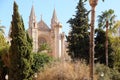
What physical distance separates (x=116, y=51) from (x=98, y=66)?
403 inches

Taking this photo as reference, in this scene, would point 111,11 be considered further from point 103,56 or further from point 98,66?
point 98,66

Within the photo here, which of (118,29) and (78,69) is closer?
(78,69)

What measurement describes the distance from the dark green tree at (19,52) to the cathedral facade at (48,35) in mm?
43685

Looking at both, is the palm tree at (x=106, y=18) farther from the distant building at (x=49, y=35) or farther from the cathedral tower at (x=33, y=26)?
the cathedral tower at (x=33, y=26)

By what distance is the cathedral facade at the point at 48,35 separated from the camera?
254 ft

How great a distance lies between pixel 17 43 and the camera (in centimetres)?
2816

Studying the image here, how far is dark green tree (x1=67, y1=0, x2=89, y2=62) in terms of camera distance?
40.6m

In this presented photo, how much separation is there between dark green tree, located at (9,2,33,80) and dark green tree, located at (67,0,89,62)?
12.6 m

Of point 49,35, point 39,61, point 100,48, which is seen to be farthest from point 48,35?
point 39,61

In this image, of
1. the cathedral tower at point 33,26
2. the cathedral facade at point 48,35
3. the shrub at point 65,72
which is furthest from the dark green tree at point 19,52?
the cathedral tower at point 33,26

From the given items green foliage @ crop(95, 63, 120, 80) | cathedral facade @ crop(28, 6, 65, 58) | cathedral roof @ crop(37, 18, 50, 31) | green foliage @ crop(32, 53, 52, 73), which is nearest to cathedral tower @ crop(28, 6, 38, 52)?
cathedral facade @ crop(28, 6, 65, 58)

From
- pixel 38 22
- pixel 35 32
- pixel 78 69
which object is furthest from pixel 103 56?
pixel 38 22

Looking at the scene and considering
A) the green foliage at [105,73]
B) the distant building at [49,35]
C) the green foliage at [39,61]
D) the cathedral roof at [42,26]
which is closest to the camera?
the green foliage at [105,73]

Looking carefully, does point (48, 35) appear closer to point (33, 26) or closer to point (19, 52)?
point (33, 26)
